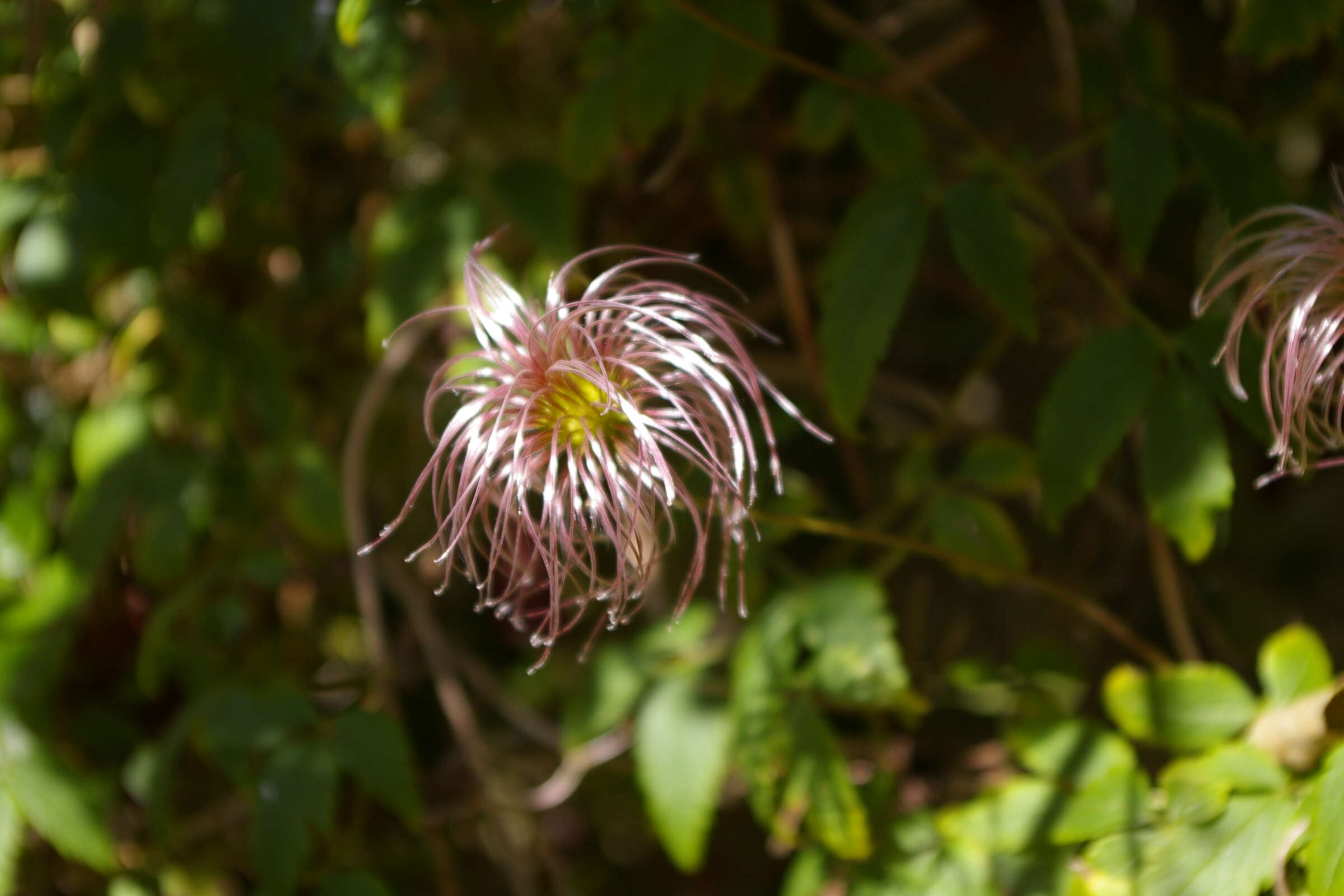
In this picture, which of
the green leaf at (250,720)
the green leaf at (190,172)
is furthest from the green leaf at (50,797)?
the green leaf at (190,172)

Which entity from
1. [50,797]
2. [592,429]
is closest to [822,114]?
[592,429]

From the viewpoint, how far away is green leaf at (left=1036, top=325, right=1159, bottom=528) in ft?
2.23

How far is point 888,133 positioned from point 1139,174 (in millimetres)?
221

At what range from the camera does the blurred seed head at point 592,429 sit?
0.60 metres

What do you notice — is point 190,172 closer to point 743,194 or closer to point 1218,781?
point 743,194

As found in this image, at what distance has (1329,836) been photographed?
534 mm

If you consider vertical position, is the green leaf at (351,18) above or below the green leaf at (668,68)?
above

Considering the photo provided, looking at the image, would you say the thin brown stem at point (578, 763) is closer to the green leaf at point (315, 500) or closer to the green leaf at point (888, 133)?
the green leaf at point (315, 500)

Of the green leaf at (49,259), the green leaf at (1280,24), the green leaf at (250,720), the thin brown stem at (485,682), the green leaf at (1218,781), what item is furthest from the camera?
the thin brown stem at (485,682)

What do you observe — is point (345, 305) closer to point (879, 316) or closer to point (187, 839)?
point (187, 839)

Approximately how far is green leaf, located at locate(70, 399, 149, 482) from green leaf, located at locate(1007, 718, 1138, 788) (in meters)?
0.88

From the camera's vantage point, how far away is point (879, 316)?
0.71m

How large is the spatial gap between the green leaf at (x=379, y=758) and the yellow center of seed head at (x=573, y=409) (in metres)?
0.35

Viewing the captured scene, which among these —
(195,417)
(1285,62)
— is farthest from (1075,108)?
(195,417)
